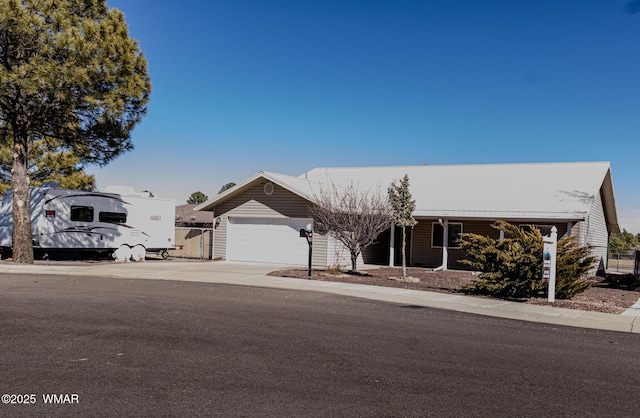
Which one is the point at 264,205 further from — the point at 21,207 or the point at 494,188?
the point at 494,188

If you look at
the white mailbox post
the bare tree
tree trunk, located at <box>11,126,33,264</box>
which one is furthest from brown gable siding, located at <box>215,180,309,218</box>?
the white mailbox post

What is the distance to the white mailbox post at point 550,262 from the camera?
1411 centimetres

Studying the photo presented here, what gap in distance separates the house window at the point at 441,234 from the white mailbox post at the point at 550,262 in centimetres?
1247

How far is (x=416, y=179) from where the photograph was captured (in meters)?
31.0

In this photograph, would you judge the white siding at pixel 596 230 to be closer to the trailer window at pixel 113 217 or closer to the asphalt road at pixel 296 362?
the asphalt road at pixel 296 362

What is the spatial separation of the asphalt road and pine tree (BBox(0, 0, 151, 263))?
10.6m

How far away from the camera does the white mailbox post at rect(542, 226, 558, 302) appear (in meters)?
14.1

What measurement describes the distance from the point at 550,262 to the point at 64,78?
16528 mm

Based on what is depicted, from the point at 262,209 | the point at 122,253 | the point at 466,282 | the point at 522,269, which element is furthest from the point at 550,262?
the point at 122,253

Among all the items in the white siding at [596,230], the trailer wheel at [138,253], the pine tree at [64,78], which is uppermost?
the pine tree at [64,78]

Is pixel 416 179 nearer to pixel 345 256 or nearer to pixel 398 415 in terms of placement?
pixel 345 256

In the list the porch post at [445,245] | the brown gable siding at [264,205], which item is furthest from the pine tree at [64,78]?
the porch post at [445,245]

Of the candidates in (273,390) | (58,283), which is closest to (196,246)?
(58,283)

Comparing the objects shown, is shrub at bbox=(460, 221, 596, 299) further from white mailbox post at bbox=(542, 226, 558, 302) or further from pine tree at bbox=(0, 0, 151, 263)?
pine tree at bbox=(0, 0, 151, 263)
